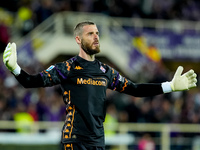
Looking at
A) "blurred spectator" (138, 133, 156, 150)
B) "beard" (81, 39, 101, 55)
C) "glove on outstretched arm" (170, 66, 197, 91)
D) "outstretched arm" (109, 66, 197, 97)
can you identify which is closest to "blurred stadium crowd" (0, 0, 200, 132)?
"blurred spectator" (138, 133, 156, 150)

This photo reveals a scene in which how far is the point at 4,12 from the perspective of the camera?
17.3m

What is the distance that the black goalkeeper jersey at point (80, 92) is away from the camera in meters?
5.35

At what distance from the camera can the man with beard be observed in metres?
5.28

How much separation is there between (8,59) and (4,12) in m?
12.4

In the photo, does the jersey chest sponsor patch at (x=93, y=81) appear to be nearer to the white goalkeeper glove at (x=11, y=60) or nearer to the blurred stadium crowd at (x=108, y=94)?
the white goalkeeper glove at (x=11, y=60)

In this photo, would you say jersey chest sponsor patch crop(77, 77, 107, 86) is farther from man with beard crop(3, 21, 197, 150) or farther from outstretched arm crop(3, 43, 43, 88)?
outstretched arm crop(3, 43, 43, 88)

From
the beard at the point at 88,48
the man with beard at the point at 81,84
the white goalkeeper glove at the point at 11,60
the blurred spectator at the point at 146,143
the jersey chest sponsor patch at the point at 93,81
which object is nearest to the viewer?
the white goalkeeper glove at the point at 11,60

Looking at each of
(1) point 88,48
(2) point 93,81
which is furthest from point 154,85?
(1) point 88,48

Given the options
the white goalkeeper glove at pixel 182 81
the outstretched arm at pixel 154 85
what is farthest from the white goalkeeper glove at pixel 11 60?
the white goalkeeper glove at pixel 182 81

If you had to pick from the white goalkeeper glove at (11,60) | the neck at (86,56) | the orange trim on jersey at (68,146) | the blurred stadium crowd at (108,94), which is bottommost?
the orange trim on jersey at (68,146)

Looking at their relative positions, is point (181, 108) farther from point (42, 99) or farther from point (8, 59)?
→ point (8, 59)

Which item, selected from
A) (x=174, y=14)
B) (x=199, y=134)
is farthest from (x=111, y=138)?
(x=174, y=14)

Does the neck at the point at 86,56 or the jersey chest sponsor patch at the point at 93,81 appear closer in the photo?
the jersey chest sponsor patch at the point at 93,81

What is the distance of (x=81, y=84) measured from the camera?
5.46 meters
